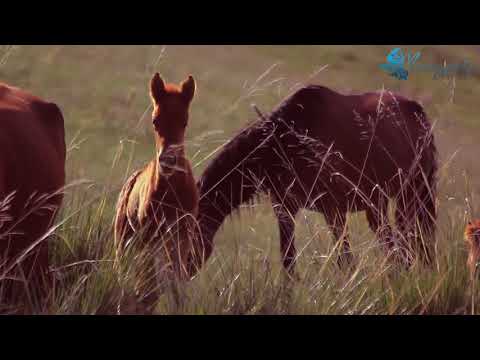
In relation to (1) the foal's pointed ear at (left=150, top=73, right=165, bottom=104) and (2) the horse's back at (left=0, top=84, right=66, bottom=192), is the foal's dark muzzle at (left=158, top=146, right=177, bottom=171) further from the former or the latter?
(2) the horse's back at (left=0, top=84, right=66, bottom=192)

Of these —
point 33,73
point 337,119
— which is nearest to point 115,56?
point 33,73

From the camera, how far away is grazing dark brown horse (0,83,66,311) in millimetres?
3570

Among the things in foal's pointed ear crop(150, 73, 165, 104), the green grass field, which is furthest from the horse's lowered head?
the green grass field

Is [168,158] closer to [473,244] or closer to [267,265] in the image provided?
[267,265]

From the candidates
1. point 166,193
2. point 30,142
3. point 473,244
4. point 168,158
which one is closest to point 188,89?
point 168,158

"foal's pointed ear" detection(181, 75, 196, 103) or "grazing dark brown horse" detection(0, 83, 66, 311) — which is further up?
"foal's pointed ear" detection(181, 75, 196, 103)

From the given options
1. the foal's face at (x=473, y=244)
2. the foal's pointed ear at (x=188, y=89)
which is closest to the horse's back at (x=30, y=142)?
the foal's pointed ear at (x=188, y=89)

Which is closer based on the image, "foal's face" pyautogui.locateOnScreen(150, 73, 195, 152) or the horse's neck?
"foal's face" pyautogui.locateOnScreen(150, 73, 195, 152)

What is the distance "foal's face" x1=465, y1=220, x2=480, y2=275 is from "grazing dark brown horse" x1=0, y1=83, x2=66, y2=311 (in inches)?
87.0

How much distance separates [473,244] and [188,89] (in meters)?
1.93

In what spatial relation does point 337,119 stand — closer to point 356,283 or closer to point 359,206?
point 359,206

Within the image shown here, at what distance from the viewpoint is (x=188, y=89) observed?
3.94 m

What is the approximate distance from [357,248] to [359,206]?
1989 mm

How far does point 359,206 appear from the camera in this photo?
20.4 ft
